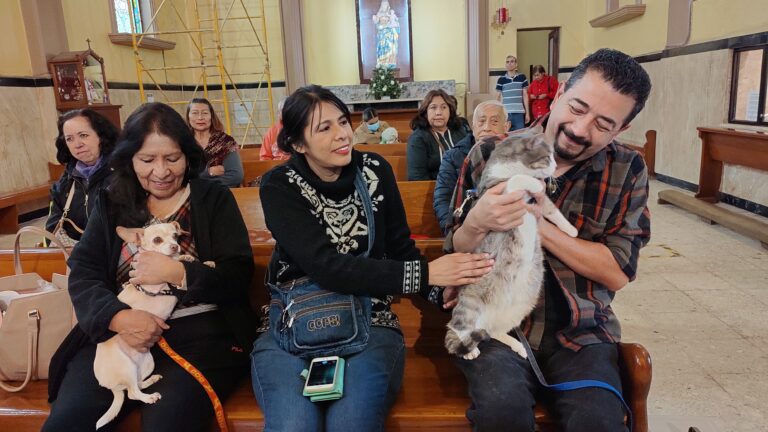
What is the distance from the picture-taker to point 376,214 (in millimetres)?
1751

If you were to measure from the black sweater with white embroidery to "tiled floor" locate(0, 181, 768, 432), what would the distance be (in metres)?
1.46

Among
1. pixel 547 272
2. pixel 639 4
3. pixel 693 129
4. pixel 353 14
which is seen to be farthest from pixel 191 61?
pixel 547 272

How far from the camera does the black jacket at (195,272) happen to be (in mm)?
1685

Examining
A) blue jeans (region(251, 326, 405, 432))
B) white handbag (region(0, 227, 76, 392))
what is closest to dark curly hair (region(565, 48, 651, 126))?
blue jeans (region(251, 326, 405, 432))

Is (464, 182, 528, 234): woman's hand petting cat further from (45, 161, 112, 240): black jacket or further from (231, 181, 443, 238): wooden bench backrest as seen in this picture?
(45, 161, 112, 240): black jacket

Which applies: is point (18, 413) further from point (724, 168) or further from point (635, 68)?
point (724, 168)

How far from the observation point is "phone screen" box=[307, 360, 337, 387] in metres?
1.48

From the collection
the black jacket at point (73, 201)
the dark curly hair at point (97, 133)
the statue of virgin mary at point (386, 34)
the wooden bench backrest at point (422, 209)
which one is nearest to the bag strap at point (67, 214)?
the black jacket at point (73, 201)

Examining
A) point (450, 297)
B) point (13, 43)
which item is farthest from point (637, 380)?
point (13, 43)

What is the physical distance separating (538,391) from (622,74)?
3.10 feet

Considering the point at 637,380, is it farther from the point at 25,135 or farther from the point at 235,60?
the point at 235,60

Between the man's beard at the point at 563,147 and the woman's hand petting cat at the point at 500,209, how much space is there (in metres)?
0.27

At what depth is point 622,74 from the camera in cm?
141

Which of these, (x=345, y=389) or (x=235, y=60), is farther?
(x=235, y=60)
